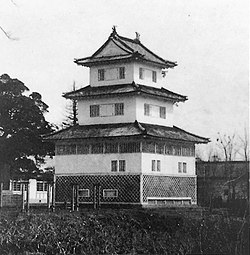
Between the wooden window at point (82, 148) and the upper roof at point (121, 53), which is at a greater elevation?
the upper roof at point (121, 53)

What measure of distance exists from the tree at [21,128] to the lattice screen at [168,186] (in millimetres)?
6572

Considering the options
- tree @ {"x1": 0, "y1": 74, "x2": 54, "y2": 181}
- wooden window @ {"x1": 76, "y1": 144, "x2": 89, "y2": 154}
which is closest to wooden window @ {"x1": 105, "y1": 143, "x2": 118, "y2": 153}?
wooden window @ {"x1": 76, "y1": 144, "x2": 89, "y2": 154}

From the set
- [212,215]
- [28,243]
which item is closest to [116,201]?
[212,215]

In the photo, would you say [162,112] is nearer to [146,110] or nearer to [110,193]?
[146,110]

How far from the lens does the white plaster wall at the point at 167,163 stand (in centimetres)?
2602

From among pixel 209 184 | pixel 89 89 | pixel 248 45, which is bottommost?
pixel 209 184

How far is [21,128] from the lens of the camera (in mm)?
30281

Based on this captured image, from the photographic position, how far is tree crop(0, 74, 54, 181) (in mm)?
29484

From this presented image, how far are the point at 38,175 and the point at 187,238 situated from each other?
16.5 m

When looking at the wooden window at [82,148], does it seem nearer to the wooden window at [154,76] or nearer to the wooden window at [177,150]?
the wooden window at [177,150]

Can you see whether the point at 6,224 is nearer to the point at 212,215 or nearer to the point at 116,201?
the point at 212,215

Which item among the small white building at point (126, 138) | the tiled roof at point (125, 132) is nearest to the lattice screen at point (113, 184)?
the small white building at point (126, 138)

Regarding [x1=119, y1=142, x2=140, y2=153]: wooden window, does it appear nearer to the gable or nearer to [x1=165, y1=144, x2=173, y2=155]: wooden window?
[x1=165, y1=144, x2=173, y2=155]: wooden window

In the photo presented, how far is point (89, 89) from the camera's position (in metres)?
28.0
